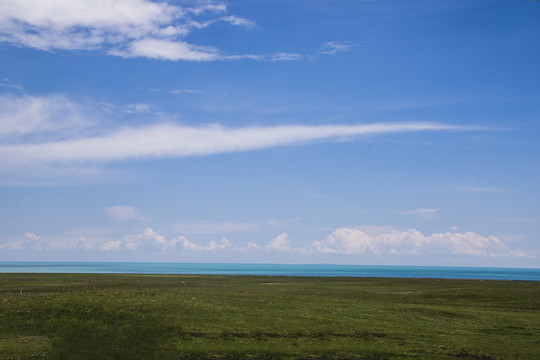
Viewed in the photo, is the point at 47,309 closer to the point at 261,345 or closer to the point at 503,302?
the point at 261,345

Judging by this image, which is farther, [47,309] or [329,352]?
[47,309]

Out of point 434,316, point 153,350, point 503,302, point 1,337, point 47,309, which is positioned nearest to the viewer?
point 153,350

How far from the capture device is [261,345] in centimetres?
3531

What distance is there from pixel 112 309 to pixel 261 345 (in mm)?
17765

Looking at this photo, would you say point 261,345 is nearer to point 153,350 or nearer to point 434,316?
point 153,350

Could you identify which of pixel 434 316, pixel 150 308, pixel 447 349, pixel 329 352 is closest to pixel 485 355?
pixel 447 349

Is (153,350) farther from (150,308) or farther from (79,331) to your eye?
(150,308)

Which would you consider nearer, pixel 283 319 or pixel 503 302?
pixel 283 319

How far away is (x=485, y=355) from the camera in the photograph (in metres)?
34.0

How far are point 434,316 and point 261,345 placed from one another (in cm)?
2425

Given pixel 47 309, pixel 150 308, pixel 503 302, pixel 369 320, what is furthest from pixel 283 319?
pixel 503 302

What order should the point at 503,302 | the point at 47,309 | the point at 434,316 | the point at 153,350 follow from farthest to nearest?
the point at 503,302 → the point at 434,316 → the point at 47,309 → the point at 153,350

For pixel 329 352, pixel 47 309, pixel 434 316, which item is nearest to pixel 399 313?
pixel 434 316

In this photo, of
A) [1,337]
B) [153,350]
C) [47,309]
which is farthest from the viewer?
[47,309]
